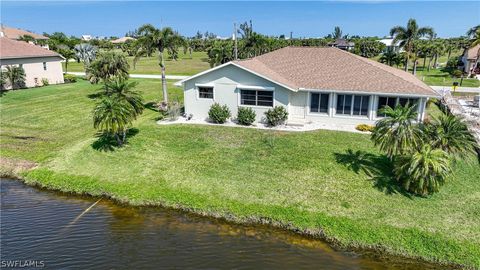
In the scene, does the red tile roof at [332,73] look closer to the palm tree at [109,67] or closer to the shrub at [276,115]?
the shrub at [276,115]

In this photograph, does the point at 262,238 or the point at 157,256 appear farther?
the point at 262,238

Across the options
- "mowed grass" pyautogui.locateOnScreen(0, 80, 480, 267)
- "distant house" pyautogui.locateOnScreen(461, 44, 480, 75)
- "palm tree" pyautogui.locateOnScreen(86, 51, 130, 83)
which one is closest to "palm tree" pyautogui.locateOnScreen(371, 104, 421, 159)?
"mowed grass" pyautogui.locateOnScreen(0, 80, 480, 267)

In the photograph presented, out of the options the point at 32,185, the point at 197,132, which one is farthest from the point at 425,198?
the point at 32,185

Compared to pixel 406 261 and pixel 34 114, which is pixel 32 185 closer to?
pixel 34 114

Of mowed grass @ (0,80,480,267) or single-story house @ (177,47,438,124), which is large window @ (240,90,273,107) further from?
mowed grass @ (0,80,480,267)

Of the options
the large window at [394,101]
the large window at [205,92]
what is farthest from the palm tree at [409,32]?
the large window at [205,92]

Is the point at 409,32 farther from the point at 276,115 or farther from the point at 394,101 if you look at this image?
the point at 276,115
